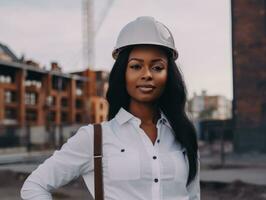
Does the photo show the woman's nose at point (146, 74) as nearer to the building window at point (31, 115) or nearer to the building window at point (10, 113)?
the building window at point (10, 113)

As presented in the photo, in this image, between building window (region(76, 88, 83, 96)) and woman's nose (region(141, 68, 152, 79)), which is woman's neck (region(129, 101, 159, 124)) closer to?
woman's nose (region(141, 68, 152, 79))

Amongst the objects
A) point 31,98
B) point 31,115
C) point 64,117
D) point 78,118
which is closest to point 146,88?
point 31,115

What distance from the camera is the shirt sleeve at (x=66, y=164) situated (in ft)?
5.55

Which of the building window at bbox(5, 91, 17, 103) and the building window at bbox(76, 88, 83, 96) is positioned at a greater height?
the building window at bbox(76, 88, 83, 96)

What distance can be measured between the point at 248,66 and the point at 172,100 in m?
23.3

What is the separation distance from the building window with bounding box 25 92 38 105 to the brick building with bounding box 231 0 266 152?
3496cm

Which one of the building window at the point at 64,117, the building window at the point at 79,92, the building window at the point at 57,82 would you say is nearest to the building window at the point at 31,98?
the building window at the point at 57,82

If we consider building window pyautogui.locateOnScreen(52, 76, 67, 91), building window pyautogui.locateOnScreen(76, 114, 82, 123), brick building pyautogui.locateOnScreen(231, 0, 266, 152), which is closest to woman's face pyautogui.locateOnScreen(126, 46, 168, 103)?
brick building pyautogui.locateOnScreen(231, 0, 266, 152)

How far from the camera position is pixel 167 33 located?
1.86 meters

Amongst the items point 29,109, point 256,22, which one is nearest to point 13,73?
point 29,109

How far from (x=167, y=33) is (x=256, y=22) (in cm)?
2375

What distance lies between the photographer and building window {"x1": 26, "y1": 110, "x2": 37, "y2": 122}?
5402cm

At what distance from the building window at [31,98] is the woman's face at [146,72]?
2102 inches

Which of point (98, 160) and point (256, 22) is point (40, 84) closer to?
point (256, 22)
